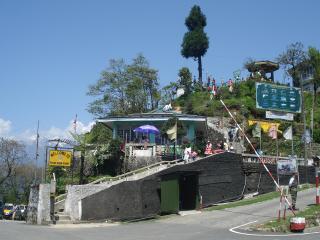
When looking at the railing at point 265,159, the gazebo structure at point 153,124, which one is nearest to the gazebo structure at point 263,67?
the gazebo structure at point 153,124

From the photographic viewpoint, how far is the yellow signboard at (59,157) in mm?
30552

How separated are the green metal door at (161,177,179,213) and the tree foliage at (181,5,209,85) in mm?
35813

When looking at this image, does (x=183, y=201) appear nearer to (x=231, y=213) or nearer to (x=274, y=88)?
(x=231, y=213)

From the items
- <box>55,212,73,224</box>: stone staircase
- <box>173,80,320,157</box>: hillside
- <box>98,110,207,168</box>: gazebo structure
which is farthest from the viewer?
<box>173,80,320,157</box>: hillside

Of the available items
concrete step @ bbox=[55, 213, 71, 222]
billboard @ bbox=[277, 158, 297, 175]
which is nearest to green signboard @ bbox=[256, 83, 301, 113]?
billboard @ bbox=[277, 158, 297, 175]

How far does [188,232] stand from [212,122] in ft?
83.1

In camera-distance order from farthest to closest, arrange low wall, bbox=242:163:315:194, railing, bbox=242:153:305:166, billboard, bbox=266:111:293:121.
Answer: railing, bbox=242:153:305:166
low wall, bbox=242:163:315:194
billboard, bbox=266:111:293:121

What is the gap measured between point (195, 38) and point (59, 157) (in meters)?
37.5

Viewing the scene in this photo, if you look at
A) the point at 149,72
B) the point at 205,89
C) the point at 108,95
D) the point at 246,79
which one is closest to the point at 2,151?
the point at 108,95

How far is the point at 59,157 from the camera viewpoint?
30703 mm

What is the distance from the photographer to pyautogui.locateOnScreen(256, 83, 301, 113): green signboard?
31641 millimetres

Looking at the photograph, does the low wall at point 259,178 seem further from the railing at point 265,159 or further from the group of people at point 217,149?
the group of people at point 217,149

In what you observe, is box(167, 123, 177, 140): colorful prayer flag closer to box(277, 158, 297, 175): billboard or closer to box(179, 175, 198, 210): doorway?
box(179, 175, 198, 210): doorway

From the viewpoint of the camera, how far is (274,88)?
32188 millimetres
